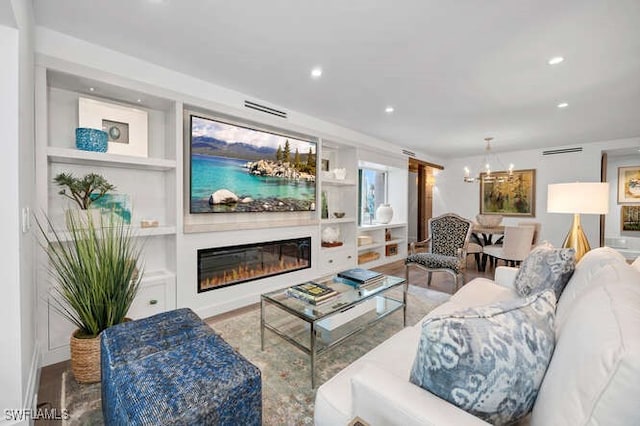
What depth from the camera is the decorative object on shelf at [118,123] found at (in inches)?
91.5

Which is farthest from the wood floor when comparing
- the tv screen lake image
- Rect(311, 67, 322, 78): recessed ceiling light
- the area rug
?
Rect(311, 67, 322, 78): recessed ceiling light

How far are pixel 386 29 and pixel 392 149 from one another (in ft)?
11.8

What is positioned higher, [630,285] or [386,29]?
[386,29]

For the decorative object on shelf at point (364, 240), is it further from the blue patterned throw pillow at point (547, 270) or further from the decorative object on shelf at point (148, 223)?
the decorative object on shelf at point (148, 223)

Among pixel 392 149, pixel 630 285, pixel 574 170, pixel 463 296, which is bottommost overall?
pixel 463 296

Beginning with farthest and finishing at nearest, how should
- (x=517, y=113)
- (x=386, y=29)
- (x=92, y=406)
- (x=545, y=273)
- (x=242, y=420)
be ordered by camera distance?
(x=517, y=113) → (x=386, y=29) → (x=545, y=273) → (x=92, y=406) → (x=242, y=420)

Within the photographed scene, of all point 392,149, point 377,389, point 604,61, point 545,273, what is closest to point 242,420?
point 377,389

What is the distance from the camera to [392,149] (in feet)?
17.9

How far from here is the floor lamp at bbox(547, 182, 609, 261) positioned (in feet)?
8.30

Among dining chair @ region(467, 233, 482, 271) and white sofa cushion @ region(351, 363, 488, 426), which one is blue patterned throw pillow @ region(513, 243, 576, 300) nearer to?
white sofa cushion @ region(351, 363, 488, 426)

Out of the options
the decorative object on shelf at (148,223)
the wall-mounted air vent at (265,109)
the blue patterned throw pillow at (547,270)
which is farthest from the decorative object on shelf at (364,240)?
the decorative object on shelf at (148,223)

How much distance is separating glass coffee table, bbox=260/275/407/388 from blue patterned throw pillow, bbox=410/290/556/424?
3.33 ft

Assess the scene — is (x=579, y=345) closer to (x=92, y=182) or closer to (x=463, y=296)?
(x=463, y=296)

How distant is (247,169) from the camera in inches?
128
